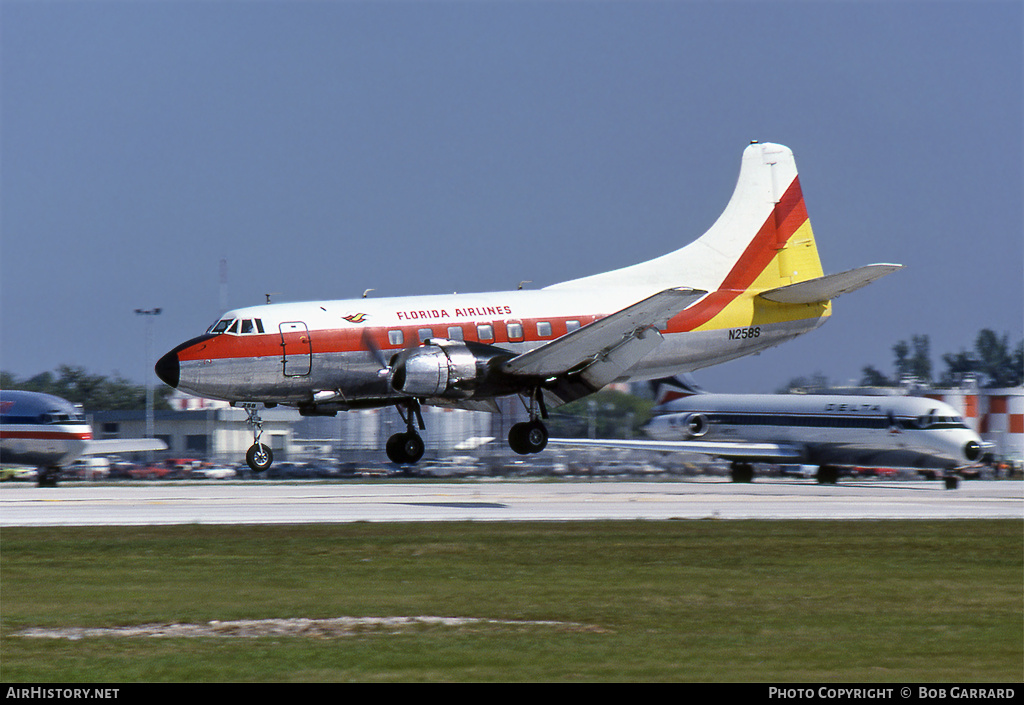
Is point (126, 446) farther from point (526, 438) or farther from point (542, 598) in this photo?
point (526, 438)

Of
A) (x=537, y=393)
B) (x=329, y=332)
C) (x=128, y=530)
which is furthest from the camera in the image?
(x=128, y=530)

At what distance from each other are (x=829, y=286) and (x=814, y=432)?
5096 cm

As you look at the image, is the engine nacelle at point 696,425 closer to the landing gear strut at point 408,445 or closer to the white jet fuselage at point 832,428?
the white jet fuselage at point 832,428

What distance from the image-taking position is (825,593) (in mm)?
31922

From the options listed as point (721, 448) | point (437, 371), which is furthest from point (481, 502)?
point (437, 371)

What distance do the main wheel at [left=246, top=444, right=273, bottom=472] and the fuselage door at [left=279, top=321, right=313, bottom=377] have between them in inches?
127

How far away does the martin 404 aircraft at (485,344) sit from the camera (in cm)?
2820

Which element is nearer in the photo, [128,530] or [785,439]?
[128,530]

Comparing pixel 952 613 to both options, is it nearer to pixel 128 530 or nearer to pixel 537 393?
pixel 537 393

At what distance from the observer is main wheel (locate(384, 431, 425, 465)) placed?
28984 mm

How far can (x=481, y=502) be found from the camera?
61.2 meters
